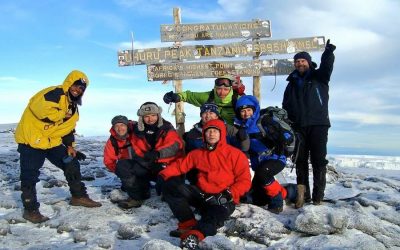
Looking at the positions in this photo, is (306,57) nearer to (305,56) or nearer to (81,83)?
(305,56)

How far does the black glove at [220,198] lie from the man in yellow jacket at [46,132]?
2109 mm

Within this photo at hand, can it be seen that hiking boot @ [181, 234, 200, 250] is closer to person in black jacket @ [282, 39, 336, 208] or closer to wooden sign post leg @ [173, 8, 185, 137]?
person in black jacket @ [282, 39, 336, 208]

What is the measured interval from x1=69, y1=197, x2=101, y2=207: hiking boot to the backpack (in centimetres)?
300

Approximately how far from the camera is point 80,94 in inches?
236

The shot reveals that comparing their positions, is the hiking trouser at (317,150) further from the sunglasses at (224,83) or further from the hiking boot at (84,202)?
the hiking boot at (84,202)

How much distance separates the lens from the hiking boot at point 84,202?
243 inches

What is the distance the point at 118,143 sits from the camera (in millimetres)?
6691

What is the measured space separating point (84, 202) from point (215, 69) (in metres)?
5.20

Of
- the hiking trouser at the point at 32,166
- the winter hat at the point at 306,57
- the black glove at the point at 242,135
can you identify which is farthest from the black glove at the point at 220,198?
the winter hat at the point at 306,57

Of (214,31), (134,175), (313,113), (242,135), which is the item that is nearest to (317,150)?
(313,113)

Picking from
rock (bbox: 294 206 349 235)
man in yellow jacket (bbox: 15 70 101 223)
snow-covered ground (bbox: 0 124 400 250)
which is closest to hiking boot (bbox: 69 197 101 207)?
man in yellow jacket (bbox: 15 70 101 223)

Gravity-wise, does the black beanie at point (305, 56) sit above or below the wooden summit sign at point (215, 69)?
below

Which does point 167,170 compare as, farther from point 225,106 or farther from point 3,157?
point 3,157

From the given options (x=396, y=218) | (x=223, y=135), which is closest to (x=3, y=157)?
(x=223, y=135)
